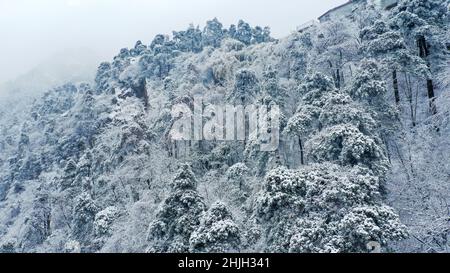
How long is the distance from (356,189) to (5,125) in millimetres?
79074

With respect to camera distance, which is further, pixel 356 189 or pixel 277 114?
pixel 277 114

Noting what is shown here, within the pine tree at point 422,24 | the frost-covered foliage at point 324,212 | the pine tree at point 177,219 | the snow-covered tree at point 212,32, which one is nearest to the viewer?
the frost-covered foliage at point 324,212

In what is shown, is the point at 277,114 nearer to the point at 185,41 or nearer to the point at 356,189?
the point at 356,189

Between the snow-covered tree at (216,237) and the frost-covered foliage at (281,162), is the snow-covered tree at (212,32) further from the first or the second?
the snow-covered tree at (216,237)

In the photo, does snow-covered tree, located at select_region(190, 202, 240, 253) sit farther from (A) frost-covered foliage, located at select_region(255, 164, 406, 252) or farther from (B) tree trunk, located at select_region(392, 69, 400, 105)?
(B) tree trunk, located at select_region(392, 69, 400, 105)

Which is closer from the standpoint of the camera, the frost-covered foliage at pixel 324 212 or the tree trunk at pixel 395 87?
the frost-covered foliage at pixel 324 212

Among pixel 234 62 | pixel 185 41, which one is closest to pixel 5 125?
pixel 185 41

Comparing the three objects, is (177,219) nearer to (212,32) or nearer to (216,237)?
(216,237)

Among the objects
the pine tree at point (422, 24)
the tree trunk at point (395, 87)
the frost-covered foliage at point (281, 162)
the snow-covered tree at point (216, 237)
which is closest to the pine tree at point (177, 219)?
the frost-covered foliage at point (281, 162)

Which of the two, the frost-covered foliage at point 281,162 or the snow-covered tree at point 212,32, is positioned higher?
the snow-covered tree at point 212,32

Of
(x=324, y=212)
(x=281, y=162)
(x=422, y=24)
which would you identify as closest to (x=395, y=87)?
(x=422, y=24)

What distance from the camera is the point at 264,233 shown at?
15586mm

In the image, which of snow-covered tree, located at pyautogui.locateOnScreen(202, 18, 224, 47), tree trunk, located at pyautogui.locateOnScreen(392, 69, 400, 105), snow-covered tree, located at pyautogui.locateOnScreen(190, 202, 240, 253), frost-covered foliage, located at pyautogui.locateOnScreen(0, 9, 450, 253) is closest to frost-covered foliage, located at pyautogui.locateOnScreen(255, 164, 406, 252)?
frost-covered foliage, located at pyautogui.locateOnScreen(0, 9, 450, 253)

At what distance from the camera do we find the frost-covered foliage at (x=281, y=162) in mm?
14438
